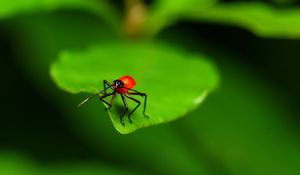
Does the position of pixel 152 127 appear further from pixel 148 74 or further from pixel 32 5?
pixel 32 5

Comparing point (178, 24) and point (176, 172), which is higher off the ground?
point (178, 24)

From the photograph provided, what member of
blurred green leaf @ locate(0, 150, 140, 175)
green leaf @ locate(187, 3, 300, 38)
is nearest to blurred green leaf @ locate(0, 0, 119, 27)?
green leaf @ locate(187, 3, 300, 38)

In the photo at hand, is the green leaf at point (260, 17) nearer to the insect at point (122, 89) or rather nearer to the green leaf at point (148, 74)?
the green leaf at point (148, 74)

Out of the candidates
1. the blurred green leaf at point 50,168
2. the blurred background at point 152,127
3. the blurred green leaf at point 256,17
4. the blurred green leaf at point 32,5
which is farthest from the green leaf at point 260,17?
the blurred green leaf at point 50,168

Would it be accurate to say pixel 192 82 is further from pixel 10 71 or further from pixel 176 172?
pixel 10 71

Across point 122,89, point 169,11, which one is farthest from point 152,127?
point 122,89

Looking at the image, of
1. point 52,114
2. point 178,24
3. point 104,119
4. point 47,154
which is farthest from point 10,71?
point 178,24
